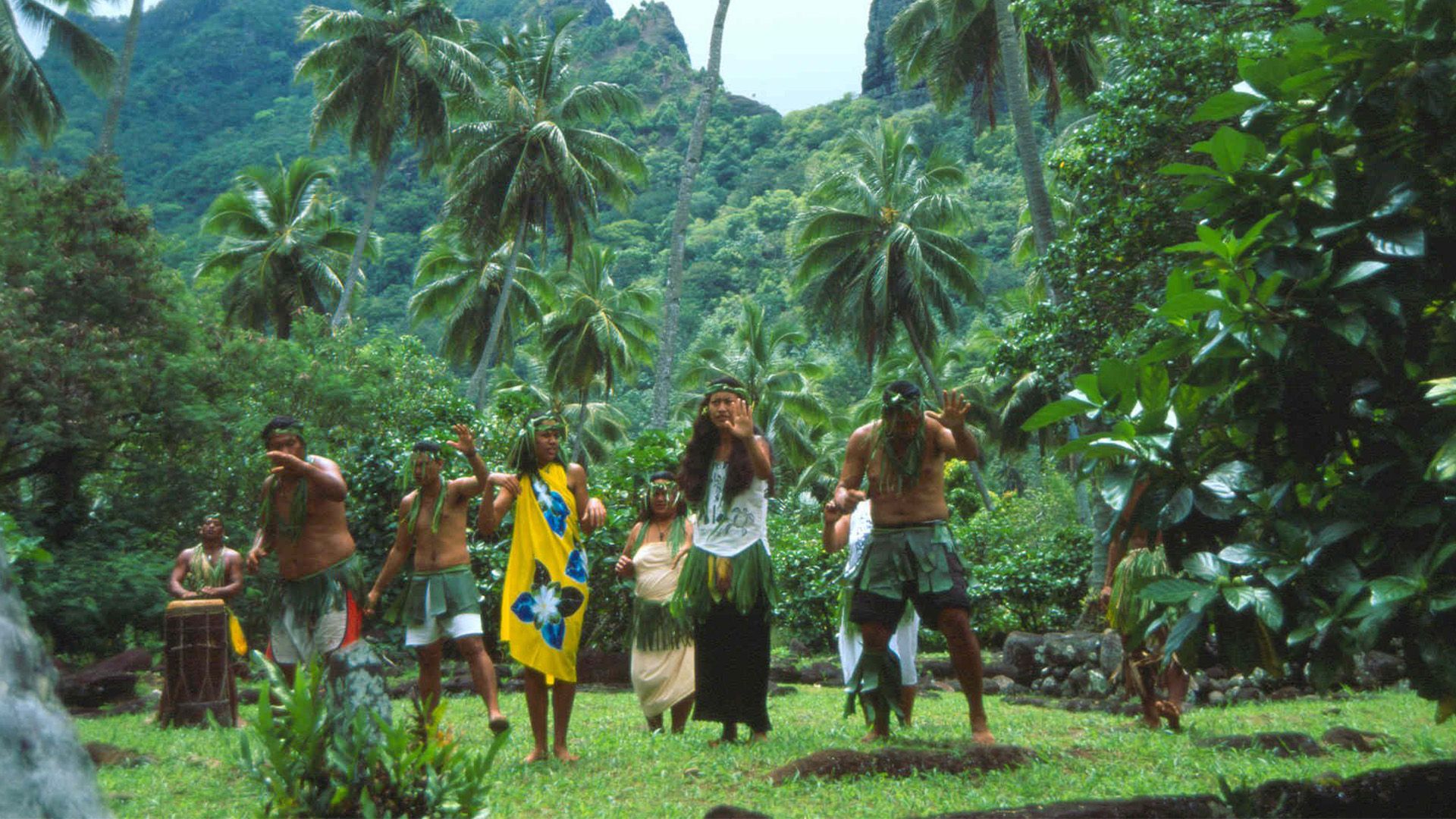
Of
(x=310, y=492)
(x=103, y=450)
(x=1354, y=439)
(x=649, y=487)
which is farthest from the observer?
(x=103, y=450)

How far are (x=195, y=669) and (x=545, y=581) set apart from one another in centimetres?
374

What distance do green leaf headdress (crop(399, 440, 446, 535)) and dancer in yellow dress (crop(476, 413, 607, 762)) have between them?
23 centimetres

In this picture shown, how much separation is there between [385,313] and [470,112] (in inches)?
813

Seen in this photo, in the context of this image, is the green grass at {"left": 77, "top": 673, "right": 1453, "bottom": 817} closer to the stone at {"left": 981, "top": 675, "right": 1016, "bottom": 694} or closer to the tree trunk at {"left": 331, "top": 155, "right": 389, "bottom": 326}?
the stone at {"left": 981, "top": 675, "right": 1016, "bottom": 694}

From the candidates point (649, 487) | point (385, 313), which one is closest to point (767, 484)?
point (649, 487)

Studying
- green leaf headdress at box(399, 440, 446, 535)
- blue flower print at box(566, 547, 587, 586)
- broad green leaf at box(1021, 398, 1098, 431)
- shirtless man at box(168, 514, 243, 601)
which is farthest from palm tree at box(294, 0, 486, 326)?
broad green leaf at box(1021, 398, 1098, 431)

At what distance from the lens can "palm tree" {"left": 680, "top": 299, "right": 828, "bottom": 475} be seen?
3384 cm

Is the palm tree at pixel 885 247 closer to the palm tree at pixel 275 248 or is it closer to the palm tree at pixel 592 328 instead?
the palm tree at pixel 592 328

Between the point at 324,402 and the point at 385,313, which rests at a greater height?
the point at 385,313

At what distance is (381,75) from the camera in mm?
28062

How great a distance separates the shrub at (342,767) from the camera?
11.8ft

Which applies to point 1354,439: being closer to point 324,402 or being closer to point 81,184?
point 324,402

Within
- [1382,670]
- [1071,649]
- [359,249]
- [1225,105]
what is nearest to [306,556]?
[1225,105]

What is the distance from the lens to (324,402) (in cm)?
1761
